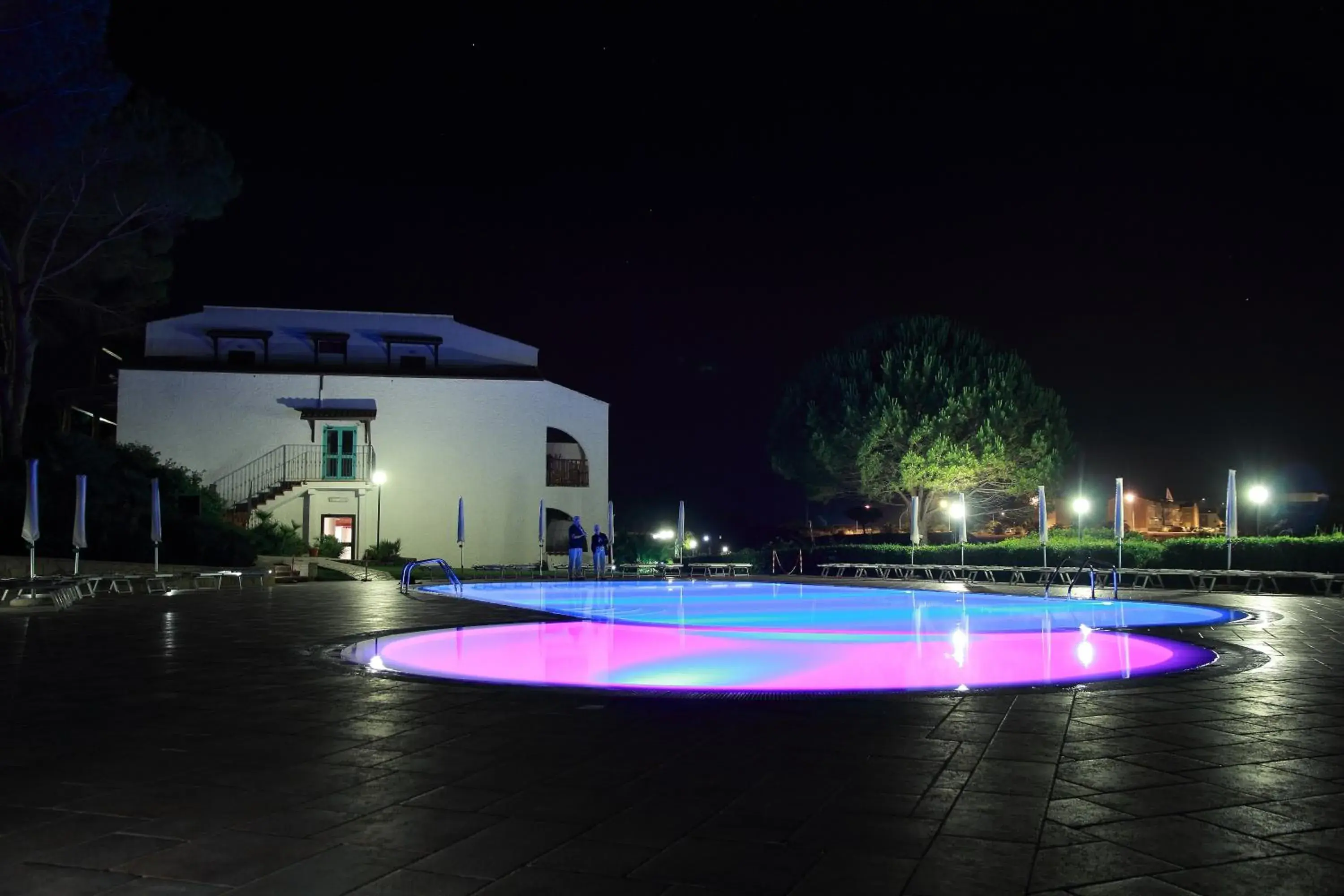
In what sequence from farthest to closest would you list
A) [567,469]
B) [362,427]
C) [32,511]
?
1. [567,469]
2. [362,427]
3. [32,511]

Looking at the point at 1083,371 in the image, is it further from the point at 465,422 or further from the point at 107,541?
the point at 107,541

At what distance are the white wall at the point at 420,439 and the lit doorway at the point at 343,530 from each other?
33 centimetres

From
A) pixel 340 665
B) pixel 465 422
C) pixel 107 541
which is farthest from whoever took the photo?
pixel 465 422

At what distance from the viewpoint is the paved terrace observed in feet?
9.27

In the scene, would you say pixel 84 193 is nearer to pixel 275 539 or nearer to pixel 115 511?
pixel 115 511

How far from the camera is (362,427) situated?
101ft

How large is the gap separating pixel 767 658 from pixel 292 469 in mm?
24448

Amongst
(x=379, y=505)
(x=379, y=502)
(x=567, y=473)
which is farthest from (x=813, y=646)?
(x=567, y=473)

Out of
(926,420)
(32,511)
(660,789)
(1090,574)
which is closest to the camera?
(660,789)

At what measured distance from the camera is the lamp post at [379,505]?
2620 cm

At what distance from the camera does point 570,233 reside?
35594 mm

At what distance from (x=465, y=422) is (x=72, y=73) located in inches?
558

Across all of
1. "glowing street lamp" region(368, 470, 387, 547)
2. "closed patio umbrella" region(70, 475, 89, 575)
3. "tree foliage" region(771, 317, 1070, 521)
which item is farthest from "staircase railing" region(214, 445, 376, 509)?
"tree foliage" region(771, 317, 1070, 521)

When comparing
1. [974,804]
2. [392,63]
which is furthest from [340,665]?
[392,63]
